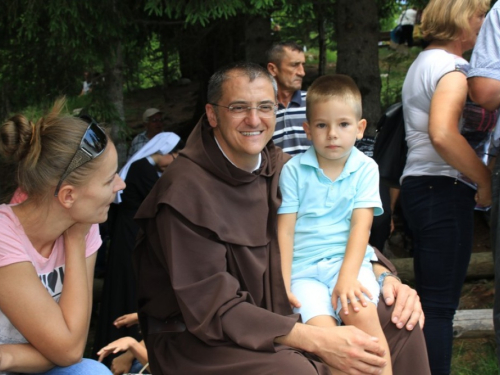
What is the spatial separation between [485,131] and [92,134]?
6.48 feet

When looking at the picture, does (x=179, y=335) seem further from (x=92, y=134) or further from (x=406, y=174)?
(x=406, y=174)

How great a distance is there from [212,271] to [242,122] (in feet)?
2.27

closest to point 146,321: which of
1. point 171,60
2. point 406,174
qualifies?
point 406,174

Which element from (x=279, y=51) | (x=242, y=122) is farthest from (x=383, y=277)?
(x=279, y=51)

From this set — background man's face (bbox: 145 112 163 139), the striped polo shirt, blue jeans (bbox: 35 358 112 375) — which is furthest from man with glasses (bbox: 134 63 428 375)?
background man's face (bbox: 145 112 163 139)

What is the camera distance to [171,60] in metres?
11.0

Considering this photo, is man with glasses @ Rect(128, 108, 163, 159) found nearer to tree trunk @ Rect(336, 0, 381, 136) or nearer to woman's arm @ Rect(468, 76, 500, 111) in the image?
tree trunk @ Rect(336, 0, 381, 136)

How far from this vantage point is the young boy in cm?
291

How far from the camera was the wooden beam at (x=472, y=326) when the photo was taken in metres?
4.54

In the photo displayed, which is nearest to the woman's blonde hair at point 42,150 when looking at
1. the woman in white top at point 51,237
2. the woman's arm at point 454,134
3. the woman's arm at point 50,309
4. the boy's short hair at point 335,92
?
the woman in white top at point 51,237

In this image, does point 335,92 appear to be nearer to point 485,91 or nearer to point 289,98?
point 485,91

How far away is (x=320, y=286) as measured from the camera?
9.50ft

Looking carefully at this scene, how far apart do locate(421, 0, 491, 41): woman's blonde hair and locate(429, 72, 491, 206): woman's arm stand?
0.75 ft

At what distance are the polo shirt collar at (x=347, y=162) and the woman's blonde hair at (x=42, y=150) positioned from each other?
3.16 feet
